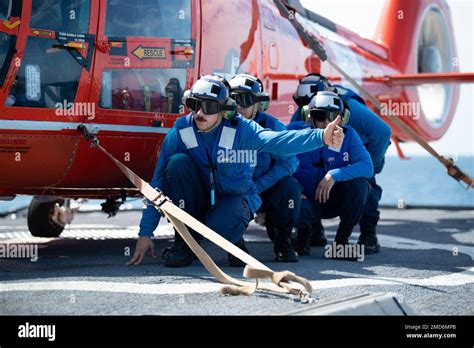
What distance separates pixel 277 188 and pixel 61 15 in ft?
6.92

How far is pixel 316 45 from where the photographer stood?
894 centimetres

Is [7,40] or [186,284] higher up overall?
[7,40]

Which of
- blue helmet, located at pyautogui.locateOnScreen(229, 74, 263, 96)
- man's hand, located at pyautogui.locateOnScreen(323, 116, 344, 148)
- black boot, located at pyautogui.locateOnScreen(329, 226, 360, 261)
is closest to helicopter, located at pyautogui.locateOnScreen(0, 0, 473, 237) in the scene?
blue helmet, located at pyautogui.locateOnScreen(229, 74, 263, 96)

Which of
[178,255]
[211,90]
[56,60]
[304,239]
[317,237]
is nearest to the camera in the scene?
[211,90]

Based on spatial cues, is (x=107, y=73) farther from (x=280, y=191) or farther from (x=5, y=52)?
(x=280, y=191)

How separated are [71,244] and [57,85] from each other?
7.15ft

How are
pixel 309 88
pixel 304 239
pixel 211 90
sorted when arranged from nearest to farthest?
1. pixel 211 90
2. pixel 304 239
3. pixel 309 88

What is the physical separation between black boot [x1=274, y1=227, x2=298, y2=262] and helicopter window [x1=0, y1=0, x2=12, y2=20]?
2.59 m

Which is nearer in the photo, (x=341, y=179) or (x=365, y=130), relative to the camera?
(x=341, y=179)

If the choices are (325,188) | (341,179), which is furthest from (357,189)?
(325,188)

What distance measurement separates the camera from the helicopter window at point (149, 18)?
6547 mm

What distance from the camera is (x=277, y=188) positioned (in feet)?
21.5

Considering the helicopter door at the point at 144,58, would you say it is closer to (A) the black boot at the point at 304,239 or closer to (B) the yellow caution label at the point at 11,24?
(B) the yellow caution label at the point at 11,24
